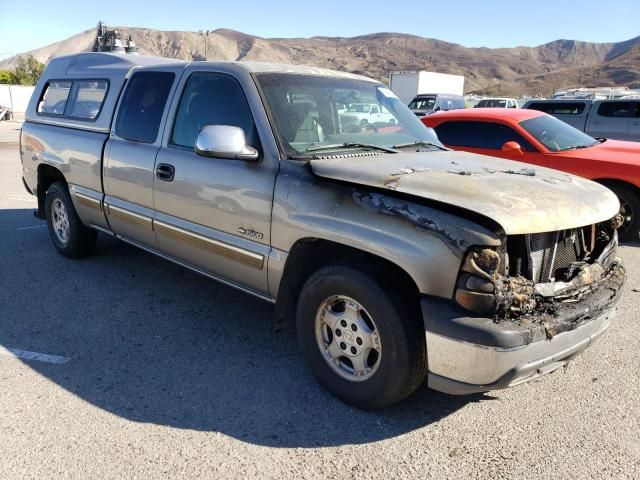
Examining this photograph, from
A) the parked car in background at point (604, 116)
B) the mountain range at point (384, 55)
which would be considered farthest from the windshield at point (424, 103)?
the mountain range at point (384, 55)

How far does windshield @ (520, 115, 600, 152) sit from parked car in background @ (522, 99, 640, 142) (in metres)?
6.18

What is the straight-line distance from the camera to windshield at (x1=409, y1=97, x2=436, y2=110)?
81.8ft

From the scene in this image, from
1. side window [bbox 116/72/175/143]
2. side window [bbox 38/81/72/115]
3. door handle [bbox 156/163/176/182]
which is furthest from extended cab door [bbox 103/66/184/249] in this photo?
side window [bbox 38/81/72/115]

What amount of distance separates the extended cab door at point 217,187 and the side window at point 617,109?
12.3m

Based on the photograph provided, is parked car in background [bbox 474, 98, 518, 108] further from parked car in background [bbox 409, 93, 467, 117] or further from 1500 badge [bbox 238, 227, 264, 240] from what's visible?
1500 badge [bbox 238, 227, 264, 240]

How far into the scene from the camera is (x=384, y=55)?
160m

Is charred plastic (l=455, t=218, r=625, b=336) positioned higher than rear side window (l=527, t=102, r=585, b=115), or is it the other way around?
rear side window (l=527, t=102, r=585, b=115)

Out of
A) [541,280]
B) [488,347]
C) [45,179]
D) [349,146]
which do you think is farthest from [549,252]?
[45,179]

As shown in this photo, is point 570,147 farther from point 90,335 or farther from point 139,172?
point 90,335

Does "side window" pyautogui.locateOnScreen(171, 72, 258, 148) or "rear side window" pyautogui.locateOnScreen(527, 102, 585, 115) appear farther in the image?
"rear side window" pyautogui.locateOnScreen(527, 102, 585, 115)

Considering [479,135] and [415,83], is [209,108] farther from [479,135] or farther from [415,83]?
[415,83]

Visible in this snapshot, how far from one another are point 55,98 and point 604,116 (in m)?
12.5

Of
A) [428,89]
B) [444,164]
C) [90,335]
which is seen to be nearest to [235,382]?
[90,335]

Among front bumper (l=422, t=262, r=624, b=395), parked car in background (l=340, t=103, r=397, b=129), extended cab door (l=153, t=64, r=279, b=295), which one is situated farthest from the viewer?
parked car in background (l=340, t=103, r=397, b=129)
